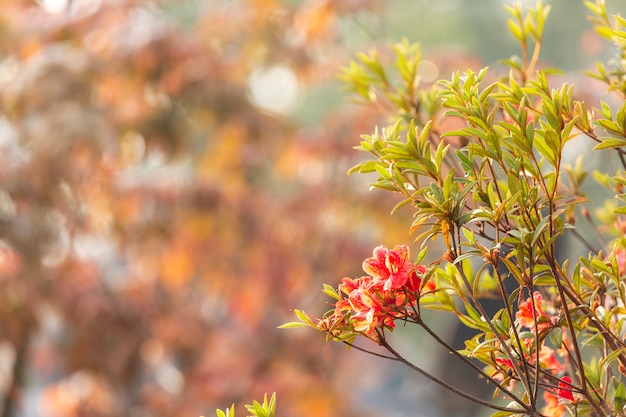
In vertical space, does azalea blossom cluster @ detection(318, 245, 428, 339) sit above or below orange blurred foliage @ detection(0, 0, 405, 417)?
above

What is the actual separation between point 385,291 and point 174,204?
1737 millimetres

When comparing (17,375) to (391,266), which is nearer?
(391,266)

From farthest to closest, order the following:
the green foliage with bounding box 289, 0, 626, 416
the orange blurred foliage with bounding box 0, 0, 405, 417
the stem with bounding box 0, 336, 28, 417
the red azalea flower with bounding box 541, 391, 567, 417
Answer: the stem with bounding box 0, 336, 28, 417
the orange blurred foliage with bounding box 0, 0, 405, 417
the red azalea flower with bounding box 541, 391, 567, 417
the green foliage with bounding box 289, 0, 626, 416

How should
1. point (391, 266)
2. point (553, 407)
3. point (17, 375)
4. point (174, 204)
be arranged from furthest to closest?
point (174, 204)
point (17, 375)
point (553, 407)
point (391, 266)

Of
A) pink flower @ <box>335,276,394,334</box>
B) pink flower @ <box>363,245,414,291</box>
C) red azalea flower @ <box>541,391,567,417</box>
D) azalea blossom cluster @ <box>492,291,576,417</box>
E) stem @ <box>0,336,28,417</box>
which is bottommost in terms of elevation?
stem @ <box>0,336,28,417</box>

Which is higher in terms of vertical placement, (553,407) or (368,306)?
(368,306)

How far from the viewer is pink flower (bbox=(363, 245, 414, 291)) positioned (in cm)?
49

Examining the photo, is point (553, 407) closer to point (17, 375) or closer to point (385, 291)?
point (385, 291)

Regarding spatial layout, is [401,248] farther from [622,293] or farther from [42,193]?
[42,193]

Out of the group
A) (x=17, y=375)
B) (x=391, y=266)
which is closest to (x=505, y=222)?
(x=391, y=266)

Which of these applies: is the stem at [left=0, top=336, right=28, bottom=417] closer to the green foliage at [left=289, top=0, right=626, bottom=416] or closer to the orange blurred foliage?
the orange blurred foliage

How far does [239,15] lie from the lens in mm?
2344

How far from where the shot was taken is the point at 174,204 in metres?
2.18

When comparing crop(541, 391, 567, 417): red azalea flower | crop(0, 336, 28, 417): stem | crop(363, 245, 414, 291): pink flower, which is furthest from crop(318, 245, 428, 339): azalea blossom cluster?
crop(0, 336, 28, 417): stem
